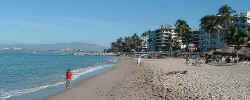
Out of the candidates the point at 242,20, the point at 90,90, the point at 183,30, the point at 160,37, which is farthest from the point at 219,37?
the point at 90,90

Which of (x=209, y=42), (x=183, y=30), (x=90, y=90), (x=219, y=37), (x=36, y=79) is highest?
(x=183, y=30)

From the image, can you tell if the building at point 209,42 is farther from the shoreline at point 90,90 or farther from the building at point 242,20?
the shoreline at point 90,90

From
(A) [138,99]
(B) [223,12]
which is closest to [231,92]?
(A) [138,99]

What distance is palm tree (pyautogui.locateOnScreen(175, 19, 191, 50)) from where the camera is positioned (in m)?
79.7

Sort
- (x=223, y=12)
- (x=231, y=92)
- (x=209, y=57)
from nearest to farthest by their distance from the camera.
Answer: (x=231, y=92) < (x=209, y=57) < (x=223, y=12)

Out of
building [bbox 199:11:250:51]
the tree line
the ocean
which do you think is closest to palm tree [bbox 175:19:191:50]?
the tree line

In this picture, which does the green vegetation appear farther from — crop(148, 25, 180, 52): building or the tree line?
the tree line

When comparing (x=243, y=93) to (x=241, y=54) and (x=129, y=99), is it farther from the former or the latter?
(x=241, y=54)

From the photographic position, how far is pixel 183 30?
79625mm

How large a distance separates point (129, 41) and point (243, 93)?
133242 millimetres

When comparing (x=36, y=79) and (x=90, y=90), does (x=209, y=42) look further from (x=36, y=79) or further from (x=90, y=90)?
(x=90, y=90)

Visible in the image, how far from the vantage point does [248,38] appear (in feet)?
146

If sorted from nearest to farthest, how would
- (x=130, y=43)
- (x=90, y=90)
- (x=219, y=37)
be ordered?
1. (x=90, y=90)
2. (x=219, y=37)
3. (x=130, y=43)

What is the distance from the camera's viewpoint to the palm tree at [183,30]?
262ft
